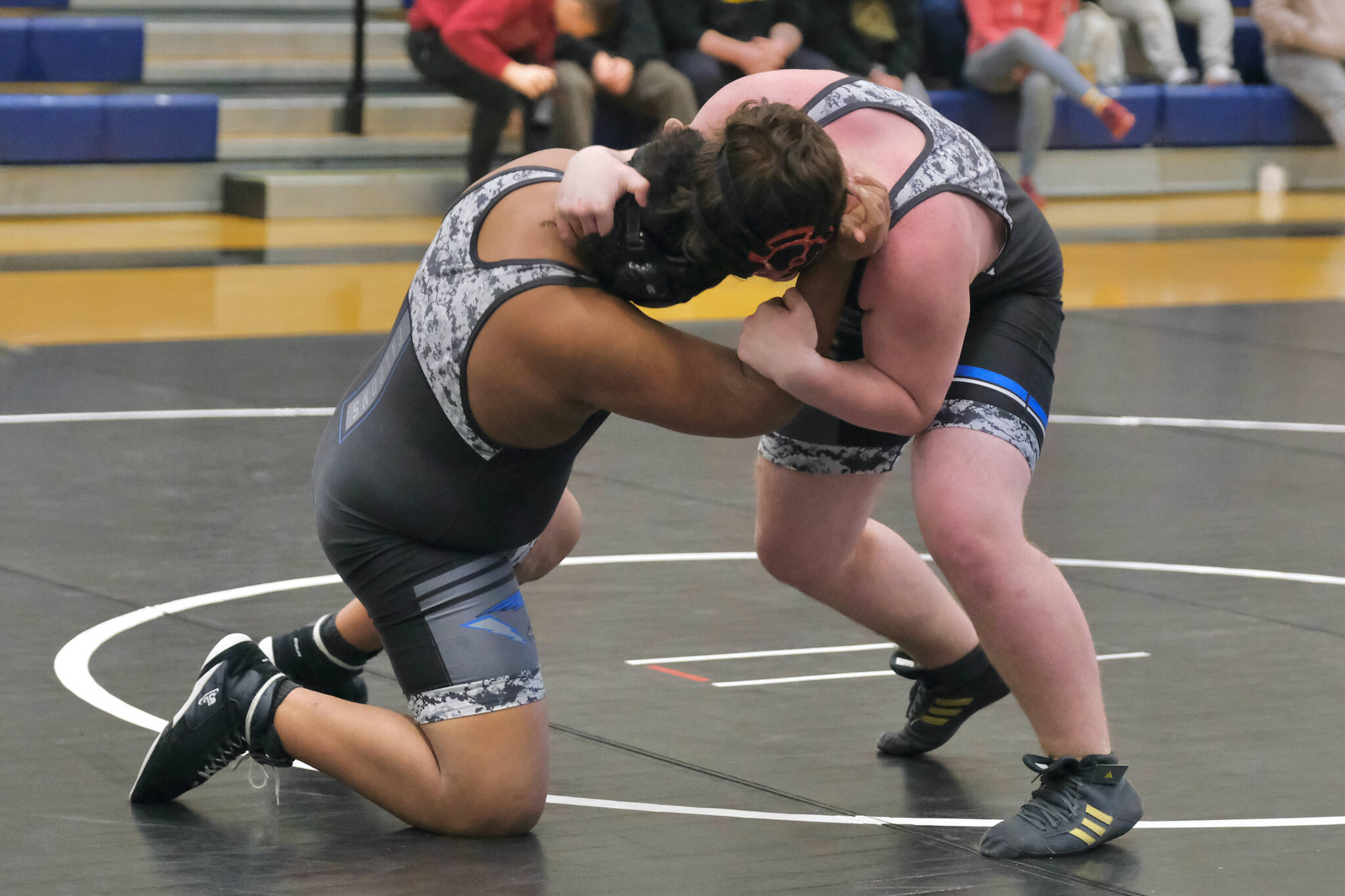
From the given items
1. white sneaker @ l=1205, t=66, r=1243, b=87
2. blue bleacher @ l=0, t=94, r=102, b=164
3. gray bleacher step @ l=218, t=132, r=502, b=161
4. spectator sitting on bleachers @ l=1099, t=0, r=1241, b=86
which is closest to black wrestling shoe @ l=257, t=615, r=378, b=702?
blue bleacher @ l=0, t=94, r=102, b=164

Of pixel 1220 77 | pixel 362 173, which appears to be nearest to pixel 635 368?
pixel 362 173

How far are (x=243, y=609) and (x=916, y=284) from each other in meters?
1.63

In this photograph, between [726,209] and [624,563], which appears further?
[624,563]

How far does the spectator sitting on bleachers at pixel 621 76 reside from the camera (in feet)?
28.8

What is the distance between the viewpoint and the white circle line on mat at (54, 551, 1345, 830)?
283 cm

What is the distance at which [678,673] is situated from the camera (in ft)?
11.4

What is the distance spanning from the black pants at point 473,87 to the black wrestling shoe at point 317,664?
18.8 feet

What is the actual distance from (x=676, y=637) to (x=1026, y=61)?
697 cm

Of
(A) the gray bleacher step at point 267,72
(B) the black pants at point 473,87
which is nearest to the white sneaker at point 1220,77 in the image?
(A) the gray bleacher step at point 267,72

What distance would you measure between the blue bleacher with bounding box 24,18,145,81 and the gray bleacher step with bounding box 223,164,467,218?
2.34 ft

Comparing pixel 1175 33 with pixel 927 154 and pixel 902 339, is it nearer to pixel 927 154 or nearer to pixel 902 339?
pixel 927 154

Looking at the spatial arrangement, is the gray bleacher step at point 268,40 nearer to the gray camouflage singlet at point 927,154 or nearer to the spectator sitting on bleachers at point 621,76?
the spectator sitting on bleachers at point 621,76

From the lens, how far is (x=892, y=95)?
8.95 ft

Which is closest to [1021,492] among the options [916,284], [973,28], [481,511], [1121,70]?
[916,284]
